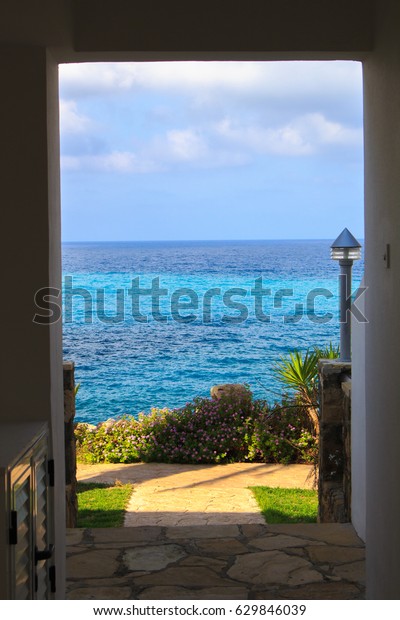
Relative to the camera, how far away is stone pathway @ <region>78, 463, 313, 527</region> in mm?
5574

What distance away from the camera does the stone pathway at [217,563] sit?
3691 mm

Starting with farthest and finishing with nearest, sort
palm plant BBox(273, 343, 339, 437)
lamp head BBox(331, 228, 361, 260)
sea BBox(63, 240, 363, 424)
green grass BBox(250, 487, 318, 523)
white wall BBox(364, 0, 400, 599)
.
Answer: sea BBox(63, 240, 363, 424), palm plant BBox(273, 343, 339, 437), lamp head BBox(331, 228, 361, 260), green grass BBox(250, 487, 318, 523), white wall BBox(364, 0, 400, 599)

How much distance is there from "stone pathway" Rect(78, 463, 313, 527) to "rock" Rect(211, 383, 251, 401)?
3.49 feet

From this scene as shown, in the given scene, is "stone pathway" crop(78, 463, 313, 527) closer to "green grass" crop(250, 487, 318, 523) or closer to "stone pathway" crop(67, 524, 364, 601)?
"green grass" crop(250, 487, 318, 523)

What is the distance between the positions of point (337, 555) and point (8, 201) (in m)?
2.57

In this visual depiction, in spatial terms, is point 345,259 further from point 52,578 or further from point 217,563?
point 52,578

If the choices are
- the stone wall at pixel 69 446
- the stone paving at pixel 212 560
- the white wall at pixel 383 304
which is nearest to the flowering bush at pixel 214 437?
the stone paving at pixel 212 560

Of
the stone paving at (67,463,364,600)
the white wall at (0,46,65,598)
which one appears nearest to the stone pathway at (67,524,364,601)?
the stone paving at (67,463,364,600)

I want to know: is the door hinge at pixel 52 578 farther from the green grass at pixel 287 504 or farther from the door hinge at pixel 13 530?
the green grass at pixel 287 504

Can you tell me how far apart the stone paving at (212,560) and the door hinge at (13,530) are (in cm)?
151

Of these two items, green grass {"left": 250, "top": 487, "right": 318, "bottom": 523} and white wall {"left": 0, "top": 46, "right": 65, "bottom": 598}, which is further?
green grass {"left": 250, "top": 487, "right": 318, "bottom": 523}

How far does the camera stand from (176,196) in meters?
38.9

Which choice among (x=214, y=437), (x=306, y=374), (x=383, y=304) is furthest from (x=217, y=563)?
(x=214, y=437)

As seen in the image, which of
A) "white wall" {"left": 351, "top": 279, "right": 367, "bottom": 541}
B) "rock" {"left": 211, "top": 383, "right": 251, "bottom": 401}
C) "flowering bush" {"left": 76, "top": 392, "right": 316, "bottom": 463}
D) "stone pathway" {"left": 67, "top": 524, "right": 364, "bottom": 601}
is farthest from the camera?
"rock" {"left": 211, "top": 383, "right": 251, "bottom": 401}
